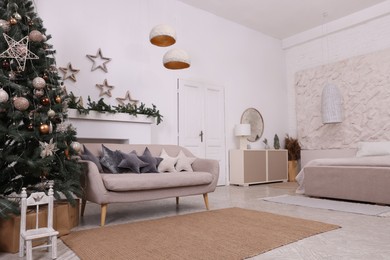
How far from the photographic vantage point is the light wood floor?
2053mm

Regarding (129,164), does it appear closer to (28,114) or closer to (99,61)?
(28,114)

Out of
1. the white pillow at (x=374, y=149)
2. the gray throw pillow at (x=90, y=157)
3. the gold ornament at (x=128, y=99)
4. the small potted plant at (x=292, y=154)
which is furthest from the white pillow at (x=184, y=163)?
the small potted plant at (x=292, y=154)

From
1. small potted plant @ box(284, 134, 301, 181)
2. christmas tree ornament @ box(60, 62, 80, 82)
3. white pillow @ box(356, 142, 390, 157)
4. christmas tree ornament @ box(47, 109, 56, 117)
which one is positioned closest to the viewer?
christmas tree ornament @ box(47, 109, 56, 117)

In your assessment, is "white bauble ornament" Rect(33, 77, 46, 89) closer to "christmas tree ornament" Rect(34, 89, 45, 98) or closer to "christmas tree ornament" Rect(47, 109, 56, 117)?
"christmas tree ornament" Rect(34, 89, 45, 98)

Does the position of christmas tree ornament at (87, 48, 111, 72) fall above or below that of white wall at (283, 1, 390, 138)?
below

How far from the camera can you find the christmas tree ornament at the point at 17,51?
7.47 feet

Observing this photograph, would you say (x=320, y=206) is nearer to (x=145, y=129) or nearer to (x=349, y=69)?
(x=145, y=129)

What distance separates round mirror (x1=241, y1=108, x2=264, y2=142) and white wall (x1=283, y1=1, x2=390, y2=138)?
116 centimetres

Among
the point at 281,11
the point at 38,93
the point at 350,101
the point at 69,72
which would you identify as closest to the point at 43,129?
the point at 38,93

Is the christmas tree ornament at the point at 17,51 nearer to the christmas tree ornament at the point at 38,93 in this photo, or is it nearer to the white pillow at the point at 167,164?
the christmas tree ornament at the point at 38,93

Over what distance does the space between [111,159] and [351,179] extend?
3.26 metres

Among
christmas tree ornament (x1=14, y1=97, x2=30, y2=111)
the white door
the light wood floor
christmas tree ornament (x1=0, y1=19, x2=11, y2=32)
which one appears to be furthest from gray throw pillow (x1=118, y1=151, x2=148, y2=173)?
the white door

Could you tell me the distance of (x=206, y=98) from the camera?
6328 millimetres

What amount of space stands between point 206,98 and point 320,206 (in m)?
3.27
